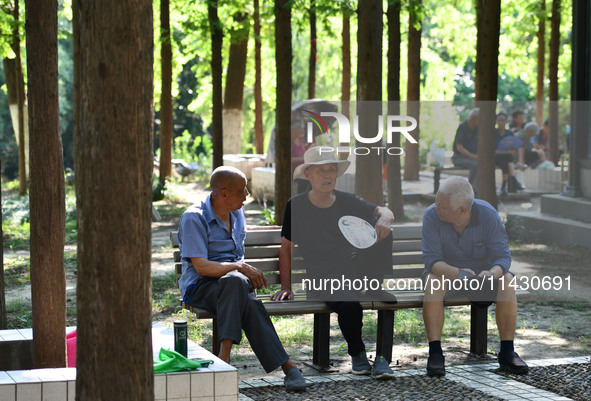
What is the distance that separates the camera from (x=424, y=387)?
6.46 metres

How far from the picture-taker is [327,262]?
7293 mm

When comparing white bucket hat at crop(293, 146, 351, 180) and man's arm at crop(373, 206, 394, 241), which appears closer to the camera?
white bucket hat at crop(293, 146, 351, 180)

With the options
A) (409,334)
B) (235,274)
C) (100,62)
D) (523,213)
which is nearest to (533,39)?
(523,213)

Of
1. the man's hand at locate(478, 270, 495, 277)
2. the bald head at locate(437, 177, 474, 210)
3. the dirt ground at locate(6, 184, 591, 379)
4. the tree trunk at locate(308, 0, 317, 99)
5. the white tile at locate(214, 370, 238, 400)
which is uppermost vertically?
the tree trunk at locate(308, 0, 317, 99)

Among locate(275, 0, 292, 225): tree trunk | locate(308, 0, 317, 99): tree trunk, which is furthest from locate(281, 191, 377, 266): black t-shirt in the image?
locate(308, 0, 317, 99): tree trunk

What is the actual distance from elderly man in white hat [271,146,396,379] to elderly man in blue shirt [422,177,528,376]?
0.35 metres

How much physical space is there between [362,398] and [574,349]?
2.37 meters

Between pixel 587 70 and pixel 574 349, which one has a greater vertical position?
pixel 587 70

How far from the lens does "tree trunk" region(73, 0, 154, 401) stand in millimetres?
3625

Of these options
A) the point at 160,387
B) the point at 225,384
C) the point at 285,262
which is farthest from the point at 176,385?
the point at 285,262

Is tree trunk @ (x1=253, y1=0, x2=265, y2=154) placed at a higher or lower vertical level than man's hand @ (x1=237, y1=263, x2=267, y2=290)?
higher

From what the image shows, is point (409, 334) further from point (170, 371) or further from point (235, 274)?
point (170, 371)

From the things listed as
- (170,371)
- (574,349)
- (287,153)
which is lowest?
(574,349)

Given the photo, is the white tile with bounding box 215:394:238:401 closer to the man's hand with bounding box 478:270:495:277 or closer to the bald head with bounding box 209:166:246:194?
the bald head with bounding box 209:166:246:194
